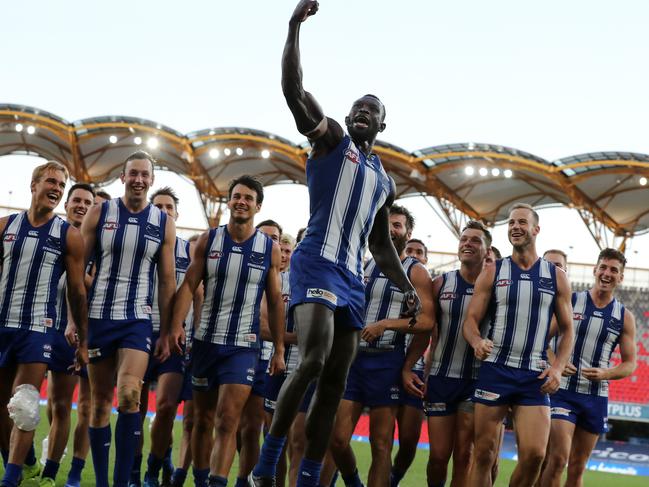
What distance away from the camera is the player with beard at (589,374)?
757cm

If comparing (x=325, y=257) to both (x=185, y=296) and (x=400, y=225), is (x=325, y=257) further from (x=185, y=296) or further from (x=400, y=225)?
(x=400, y=225)

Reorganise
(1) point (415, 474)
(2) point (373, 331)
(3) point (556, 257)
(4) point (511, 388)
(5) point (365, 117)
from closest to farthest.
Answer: (5) point (365, 117) → (4) point (511, 388) → (2) point (373, 331) → (3) point (556, 257) → (1) point (415, 474)

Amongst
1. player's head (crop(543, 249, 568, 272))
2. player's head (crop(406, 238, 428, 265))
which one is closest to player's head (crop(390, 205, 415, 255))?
player's head (crop(406, 238, 428, 265))

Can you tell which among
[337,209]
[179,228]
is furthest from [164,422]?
[179,228]

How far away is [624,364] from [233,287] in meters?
3.96

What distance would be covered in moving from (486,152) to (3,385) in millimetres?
22524

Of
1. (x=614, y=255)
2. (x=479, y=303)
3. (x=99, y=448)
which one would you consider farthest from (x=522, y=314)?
(x=99, y=448)

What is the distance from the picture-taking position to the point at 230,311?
22.2 ft

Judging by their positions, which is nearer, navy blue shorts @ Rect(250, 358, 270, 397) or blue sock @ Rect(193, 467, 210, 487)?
blue sock @ Rect(193, 467, 210, 487)

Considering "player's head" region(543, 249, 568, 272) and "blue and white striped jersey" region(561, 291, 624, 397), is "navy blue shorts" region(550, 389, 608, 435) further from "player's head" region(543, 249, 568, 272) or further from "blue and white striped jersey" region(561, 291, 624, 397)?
"player's head" region(543, 249, 568, 272)

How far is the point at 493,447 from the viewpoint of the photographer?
20.8 feet

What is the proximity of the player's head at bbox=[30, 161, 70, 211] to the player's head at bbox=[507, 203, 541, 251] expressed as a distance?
3562 millimetres

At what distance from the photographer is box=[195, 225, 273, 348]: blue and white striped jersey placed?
264 inches

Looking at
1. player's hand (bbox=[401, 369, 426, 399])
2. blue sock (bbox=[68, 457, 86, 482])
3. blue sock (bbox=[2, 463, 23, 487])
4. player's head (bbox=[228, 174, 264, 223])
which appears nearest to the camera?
blue sock (bbox=[2, 463, 23, 487])
